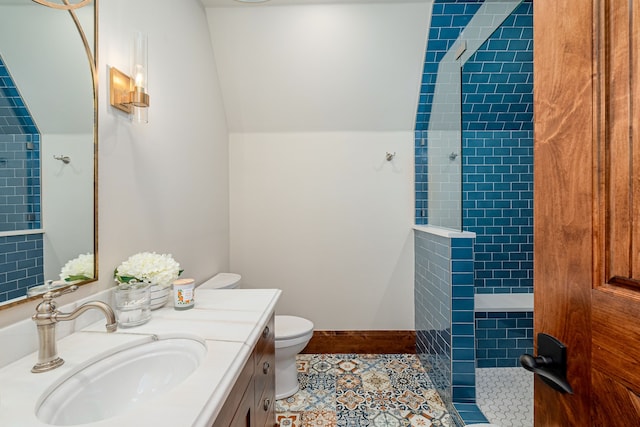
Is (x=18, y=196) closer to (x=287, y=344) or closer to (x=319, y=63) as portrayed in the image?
(x=287, y=344)

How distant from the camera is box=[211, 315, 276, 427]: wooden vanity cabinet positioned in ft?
3.13

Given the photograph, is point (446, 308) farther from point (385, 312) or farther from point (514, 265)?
point (514, 265)

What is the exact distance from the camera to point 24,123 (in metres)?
1.00

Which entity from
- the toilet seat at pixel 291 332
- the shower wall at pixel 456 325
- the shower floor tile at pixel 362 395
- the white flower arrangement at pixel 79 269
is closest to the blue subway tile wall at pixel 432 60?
the shower wall at pixel 456 325

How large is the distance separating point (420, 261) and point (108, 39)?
2440 millimetres

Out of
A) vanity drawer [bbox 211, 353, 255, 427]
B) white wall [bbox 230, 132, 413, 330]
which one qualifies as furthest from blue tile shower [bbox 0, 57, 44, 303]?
white wall [bbox 230, 132, 413, 330]

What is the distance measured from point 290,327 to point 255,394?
98 cm

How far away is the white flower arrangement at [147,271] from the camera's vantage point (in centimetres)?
131

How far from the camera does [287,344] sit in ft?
6.91

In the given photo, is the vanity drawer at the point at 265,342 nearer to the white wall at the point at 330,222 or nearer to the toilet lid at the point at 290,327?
the toilet lid at the point at 290,327

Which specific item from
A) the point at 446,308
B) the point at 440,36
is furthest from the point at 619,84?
the point at 440,36

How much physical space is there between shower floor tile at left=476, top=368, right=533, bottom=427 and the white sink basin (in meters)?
1.81

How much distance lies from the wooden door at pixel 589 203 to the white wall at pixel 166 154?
1380 millimetres

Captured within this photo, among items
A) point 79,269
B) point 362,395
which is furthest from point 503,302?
point 79,269
